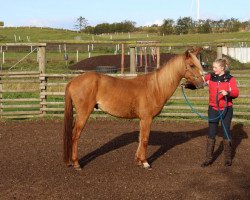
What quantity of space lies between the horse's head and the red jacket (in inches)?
9.1

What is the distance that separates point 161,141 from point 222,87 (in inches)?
→ 104

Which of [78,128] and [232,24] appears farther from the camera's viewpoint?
[232,24]

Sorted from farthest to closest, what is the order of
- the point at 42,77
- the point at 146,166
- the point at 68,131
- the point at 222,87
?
1. the point at 42,77
2. the point at 146,166
3. the point at 222,87
4. the point at 68,131

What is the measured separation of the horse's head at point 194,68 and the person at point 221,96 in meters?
0.24

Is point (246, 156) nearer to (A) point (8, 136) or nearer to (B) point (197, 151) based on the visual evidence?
(B) point (197, 151)

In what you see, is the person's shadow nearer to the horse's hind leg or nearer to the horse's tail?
the horse's hind leg

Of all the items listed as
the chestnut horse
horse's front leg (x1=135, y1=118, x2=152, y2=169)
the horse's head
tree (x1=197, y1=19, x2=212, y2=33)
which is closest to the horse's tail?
the chestnut horse

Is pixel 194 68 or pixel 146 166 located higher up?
pixel 194 68

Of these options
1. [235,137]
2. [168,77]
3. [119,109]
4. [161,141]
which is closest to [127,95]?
[119,109]

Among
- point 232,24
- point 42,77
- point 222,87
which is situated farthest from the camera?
point 232,24

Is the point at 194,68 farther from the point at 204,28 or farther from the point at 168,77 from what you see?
the point at 204,28

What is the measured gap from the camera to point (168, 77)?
693 centimetres

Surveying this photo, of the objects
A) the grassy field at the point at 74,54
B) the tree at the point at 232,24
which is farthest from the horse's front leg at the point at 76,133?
the tree at the point at 232,24

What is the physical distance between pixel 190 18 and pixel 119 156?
71.1 meters
